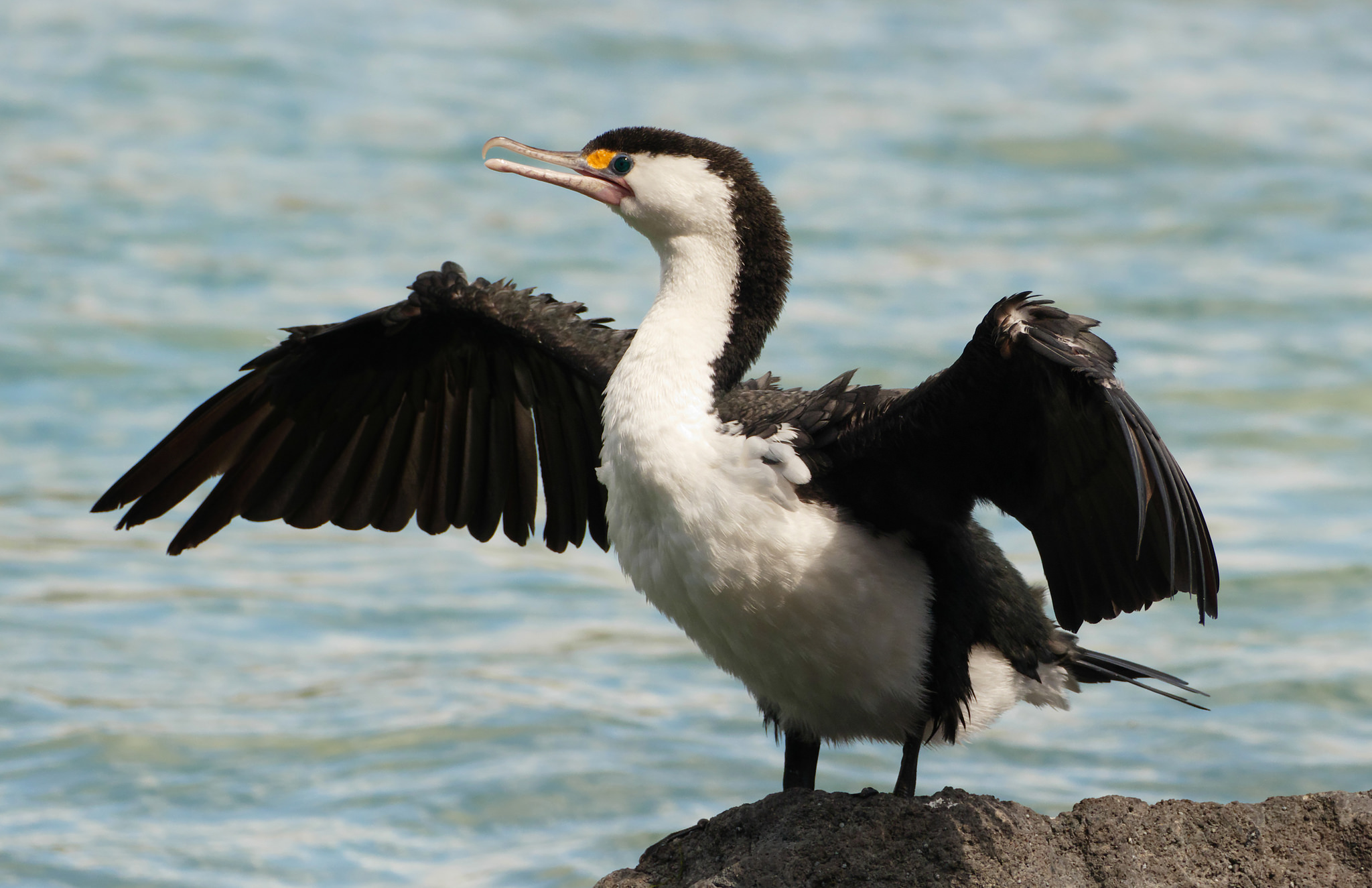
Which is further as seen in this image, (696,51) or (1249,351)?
(696,51)

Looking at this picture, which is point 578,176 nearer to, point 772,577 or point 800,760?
point 772,577

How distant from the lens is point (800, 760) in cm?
497

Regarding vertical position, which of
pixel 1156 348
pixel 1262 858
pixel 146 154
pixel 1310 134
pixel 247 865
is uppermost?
pixel 1310 134

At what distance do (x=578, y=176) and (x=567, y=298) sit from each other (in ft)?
22.6

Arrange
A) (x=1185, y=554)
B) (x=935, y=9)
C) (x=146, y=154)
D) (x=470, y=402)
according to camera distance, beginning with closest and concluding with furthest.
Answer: (x=1185, y=554) → (x=470, y=402) → (x=146, y=154) → (x=935, y=9)

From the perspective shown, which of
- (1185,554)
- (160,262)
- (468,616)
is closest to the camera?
(1185,554)

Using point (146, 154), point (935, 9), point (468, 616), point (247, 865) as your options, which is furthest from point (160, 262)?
point (935, 9)

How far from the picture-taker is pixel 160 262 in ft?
41.9

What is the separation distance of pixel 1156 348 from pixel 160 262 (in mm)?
7548

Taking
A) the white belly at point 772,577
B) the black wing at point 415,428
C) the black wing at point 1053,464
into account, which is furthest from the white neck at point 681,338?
the black wing at point 415,428

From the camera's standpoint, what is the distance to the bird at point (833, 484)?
4.04 metres

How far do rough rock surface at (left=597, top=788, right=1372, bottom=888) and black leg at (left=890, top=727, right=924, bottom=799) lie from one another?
315mm

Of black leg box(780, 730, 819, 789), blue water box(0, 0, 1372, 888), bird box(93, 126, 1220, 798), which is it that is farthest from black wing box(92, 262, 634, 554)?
blue water box(0, 0, 1372, 888)

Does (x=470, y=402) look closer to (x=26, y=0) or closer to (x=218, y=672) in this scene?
(x=218, y=672)
